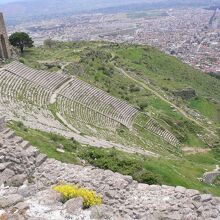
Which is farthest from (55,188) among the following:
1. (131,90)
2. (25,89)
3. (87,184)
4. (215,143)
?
(131,90)

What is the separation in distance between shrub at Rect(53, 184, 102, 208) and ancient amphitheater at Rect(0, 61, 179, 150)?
16.1m

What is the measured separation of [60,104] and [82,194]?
26.8 m

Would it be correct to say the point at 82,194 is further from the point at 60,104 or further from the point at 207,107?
the point at 207,107

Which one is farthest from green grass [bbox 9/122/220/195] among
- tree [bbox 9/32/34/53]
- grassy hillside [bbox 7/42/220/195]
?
tree [bbox 9/32/34/53]

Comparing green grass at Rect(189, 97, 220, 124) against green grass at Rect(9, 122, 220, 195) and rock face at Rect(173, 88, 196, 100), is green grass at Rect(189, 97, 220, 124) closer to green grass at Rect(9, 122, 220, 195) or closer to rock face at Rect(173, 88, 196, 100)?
rock face at Rect(173, 88, 196, 100)

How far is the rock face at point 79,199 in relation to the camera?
13461mm

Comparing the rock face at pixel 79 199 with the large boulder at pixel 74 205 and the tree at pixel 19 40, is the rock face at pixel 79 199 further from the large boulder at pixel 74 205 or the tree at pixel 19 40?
the tree at pixel 19 40

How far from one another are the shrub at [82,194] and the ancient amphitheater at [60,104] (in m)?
16.1

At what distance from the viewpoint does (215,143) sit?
150ft

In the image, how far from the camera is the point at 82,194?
47.3 ft

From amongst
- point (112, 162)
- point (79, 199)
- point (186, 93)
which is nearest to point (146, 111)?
point (186, 93)

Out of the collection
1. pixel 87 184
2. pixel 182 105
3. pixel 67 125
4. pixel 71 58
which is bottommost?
pixel 182 105

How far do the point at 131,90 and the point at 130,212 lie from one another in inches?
1713

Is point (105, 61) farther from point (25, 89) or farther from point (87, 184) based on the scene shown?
point (87, 184)
